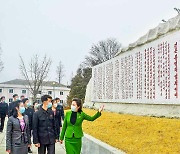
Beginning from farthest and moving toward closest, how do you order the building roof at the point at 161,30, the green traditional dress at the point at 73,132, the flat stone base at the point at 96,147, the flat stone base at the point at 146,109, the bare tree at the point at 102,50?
1. the bare tree at the point at 102,50
2. the building roof at the point at 161,30
3. the flat stone base at the point at 146,109
4. the flat stone base at the point at 96,147
5. the green traditional dress at the point at 73,132

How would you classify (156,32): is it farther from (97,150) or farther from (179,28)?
(97,150)

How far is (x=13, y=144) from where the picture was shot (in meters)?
6.16

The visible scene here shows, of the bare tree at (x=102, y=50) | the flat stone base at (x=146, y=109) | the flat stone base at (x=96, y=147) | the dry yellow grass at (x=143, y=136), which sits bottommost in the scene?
the flat stone base at (x=96, y=147)

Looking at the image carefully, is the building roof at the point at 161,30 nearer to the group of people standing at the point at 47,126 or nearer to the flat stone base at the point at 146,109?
the flat stone base at the point at 146,109

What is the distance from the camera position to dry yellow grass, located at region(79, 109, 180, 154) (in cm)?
664

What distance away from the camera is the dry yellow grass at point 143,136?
6.64 meters

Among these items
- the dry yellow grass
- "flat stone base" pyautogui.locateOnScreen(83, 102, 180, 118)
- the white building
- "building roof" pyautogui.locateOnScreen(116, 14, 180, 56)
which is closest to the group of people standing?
the dry yellow grass

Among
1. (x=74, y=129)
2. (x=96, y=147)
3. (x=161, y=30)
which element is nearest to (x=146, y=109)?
(x=161, y=30)

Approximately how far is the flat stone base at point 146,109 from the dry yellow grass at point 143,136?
2.24ft

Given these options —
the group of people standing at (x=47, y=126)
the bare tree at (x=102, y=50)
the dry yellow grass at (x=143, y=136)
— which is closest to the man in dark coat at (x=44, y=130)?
the group of people standing at (x=47, y=126)

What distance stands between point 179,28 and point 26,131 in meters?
6.19

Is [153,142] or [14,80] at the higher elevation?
[14,80]

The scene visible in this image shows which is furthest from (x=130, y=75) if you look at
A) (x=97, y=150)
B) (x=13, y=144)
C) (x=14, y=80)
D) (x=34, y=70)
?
(x=14, y=80)

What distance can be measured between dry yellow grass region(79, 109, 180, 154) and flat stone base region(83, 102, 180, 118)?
682 mm
